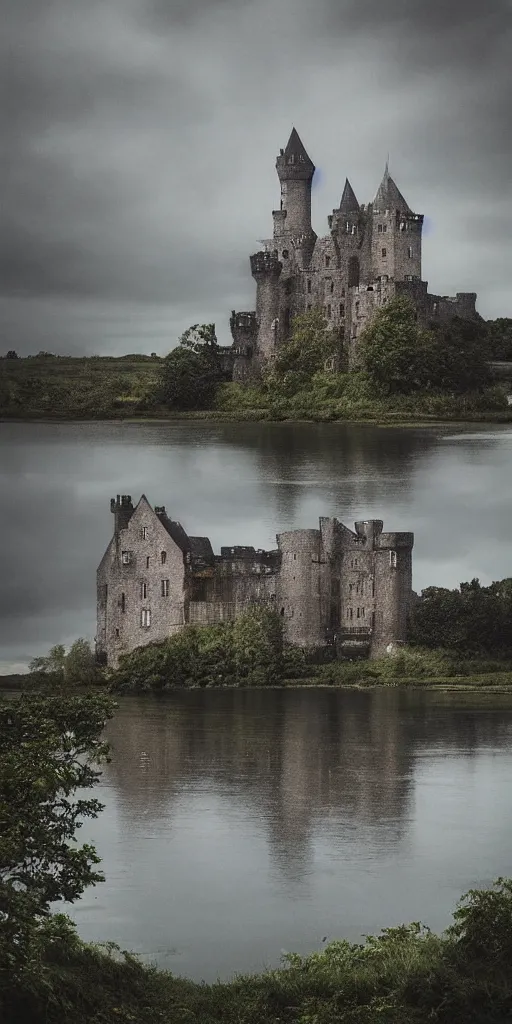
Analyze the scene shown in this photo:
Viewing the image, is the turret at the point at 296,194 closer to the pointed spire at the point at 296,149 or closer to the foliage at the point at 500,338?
the pointed spire at the point at 296,149

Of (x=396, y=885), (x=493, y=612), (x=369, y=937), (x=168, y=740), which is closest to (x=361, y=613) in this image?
(x=493, y=612)

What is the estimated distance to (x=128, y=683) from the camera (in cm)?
2930

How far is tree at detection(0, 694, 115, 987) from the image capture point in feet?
33.1

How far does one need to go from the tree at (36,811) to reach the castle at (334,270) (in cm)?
561

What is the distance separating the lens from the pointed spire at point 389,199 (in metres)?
22.6

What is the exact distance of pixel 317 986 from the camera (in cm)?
1098

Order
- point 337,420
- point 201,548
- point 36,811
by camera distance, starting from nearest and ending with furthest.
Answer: point 36,811, point 337,420, point 201,548

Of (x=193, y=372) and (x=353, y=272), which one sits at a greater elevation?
(x=353, y=272)

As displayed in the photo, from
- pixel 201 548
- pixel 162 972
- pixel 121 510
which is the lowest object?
pixel 162 972

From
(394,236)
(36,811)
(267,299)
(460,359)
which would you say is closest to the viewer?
(36,811)

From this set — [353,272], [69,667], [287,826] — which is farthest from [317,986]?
[69,667]

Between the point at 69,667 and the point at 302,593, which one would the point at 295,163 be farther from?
the point at 302,593

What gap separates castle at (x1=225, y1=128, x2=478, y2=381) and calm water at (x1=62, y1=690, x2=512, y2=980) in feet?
15.7

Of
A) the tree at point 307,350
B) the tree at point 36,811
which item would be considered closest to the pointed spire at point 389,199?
the tree at point 307,350
